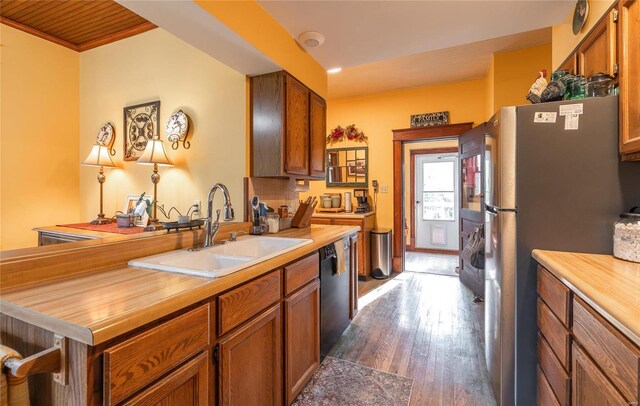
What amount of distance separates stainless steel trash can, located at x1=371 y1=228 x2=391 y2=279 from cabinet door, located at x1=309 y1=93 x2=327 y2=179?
152 cm

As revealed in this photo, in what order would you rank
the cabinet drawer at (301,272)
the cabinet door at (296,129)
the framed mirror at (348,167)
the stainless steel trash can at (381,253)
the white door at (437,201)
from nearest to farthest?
the cabinet drawer at (301,272)
the cabinet door at (296,129)
the stainless steel trash can at (381,253)
the framed mirror at (348,167)
the white door at (437,201)

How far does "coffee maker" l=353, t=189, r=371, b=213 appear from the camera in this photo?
160 inches

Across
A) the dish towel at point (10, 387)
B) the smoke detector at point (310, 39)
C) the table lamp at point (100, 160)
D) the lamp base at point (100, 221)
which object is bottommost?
the dish towel at point (10, 387)

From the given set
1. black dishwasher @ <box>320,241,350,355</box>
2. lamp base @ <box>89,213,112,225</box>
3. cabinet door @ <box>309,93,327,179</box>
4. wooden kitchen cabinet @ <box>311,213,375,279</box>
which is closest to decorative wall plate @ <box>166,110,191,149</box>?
lamp base @ <box>89,213,112,225</box>

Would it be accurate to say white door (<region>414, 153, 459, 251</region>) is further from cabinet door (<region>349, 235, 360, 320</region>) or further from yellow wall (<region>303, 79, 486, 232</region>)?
cabinet door (<region>349, 235, 360, 320</region>)

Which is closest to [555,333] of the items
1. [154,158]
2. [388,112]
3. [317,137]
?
[317,137]

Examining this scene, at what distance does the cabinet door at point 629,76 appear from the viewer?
118 centimetres

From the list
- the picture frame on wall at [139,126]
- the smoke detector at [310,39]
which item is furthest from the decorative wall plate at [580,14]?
the picture frame on wall at [139,126]

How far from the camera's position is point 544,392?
50.9 inches

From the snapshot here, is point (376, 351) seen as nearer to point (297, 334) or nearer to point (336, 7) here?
point (297, 334)

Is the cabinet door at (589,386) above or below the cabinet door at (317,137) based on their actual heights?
below

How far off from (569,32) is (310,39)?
182 cm

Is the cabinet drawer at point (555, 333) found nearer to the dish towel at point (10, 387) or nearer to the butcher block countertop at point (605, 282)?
the butcher block countertop at point (605, 282)

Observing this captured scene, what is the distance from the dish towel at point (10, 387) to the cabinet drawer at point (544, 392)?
1863 mm
